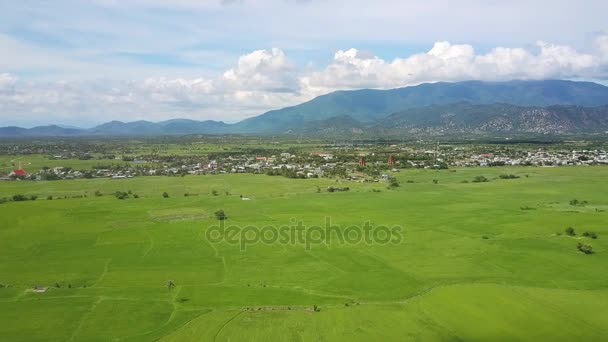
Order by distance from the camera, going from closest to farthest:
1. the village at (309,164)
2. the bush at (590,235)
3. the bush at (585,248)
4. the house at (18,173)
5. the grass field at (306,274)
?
the grass field at (306,274) < the bush at (585,248) < the bush at (590,235) < the house at (18,173) < the village at (309,164)

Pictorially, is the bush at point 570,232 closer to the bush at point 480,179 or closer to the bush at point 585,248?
the bush at point 585,248

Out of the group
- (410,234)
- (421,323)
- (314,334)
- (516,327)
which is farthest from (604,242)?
(314,334)

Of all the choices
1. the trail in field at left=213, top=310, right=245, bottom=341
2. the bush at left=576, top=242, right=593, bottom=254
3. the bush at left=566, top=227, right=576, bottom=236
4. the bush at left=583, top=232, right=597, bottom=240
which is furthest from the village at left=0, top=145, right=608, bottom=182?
the trail in field at left=213, top=310, right=245, bottom=341

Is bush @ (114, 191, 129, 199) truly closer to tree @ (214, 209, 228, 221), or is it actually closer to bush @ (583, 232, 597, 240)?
tree @ (214, 209, 228, 221)

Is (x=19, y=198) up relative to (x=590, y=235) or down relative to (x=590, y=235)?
up

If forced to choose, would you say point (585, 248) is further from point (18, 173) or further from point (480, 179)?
point (18, 173)

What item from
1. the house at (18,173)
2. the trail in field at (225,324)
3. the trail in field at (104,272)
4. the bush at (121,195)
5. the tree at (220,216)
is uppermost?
the house at (18,173)

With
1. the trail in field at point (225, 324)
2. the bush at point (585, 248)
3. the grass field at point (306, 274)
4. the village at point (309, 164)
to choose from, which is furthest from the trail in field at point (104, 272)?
the village at point (309, 164)

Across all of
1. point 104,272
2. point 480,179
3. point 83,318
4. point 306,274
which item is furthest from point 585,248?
point 480,179

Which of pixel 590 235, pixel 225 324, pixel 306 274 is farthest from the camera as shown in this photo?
pixel 590 235
